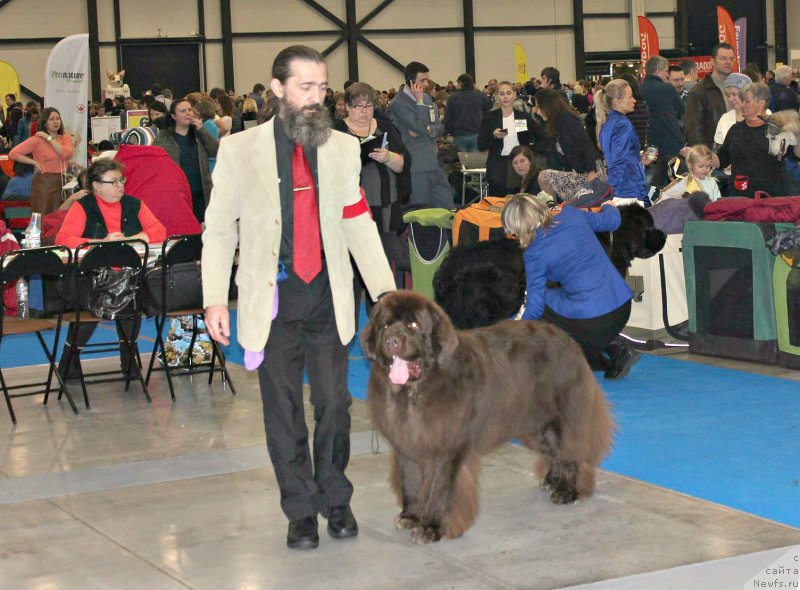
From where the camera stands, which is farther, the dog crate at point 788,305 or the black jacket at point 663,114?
the black jacket at point 663,114

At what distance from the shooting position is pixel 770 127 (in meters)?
8.39

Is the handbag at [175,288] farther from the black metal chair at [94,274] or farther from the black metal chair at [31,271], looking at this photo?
the black metal chair at [31,271]

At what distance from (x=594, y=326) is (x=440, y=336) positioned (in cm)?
300

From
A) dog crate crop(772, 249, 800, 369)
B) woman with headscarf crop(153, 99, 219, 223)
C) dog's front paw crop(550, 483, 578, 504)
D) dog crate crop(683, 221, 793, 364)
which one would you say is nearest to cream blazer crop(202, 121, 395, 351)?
dog's front paw crop(550, 483, 578, 504)

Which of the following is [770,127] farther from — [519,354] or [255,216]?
[255,216]

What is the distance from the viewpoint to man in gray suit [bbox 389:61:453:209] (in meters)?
9.89

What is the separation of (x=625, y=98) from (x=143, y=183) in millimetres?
3657

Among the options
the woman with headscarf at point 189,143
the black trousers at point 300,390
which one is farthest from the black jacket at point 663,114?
the black trousers at point 300,390

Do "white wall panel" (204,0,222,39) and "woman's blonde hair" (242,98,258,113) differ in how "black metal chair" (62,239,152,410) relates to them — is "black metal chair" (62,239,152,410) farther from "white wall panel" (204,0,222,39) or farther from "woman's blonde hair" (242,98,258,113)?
"white wall panel" (204,0,222,39)

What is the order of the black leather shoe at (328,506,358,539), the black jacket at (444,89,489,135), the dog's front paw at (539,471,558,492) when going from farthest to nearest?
1. the black jacket at (444,89,489,135)
2. the dog's front paw at (539,471,558,492)
3. the black leather shoe at (328,506,358,539)

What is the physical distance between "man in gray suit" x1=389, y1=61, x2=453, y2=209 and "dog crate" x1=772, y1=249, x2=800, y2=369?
3.66 meters

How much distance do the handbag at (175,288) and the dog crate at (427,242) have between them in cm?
215

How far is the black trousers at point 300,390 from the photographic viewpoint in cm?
404

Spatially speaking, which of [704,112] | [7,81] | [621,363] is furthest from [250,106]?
[621,363]
